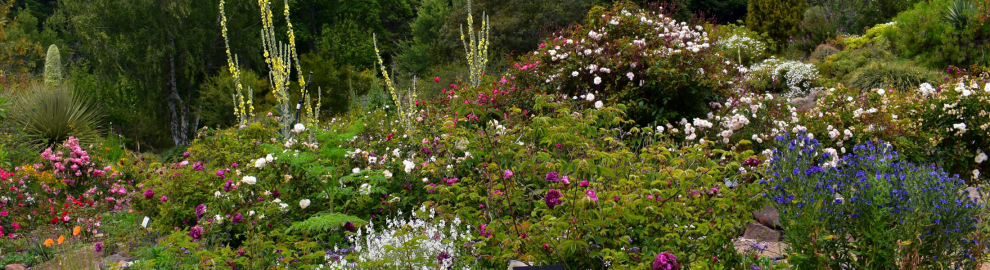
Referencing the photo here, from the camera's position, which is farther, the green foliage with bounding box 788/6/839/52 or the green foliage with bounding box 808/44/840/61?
the green foliage with bounding box 788/6/839/52

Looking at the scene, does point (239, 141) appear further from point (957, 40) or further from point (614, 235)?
point (957, 40)

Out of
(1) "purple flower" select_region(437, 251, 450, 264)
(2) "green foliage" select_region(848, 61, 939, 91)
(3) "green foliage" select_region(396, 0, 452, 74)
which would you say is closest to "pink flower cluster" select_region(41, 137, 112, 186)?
(1) "purple flower" select_region(437, 251, 450, 264)

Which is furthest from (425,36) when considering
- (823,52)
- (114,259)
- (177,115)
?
(114,259)

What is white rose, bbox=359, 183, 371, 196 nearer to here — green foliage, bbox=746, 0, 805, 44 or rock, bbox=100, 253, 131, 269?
rock, bbox=100, 253, 131, 269

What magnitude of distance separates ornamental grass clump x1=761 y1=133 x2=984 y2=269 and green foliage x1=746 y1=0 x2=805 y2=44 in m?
11.7

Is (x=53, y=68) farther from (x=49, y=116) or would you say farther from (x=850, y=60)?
(x=850, y=60)

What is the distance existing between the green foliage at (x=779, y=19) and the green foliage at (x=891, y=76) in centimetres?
444

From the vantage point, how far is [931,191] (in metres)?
2.40

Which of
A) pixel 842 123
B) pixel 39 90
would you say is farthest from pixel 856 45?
pixel 39 90

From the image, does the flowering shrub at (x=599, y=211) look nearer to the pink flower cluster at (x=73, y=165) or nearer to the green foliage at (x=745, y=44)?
the pink flower cluster at (x=73, y=165)

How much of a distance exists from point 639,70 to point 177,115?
1633 cm

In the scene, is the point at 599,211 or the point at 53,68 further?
the point at 53,68

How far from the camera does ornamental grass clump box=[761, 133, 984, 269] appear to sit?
2391 millimetres

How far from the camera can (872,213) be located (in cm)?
245
